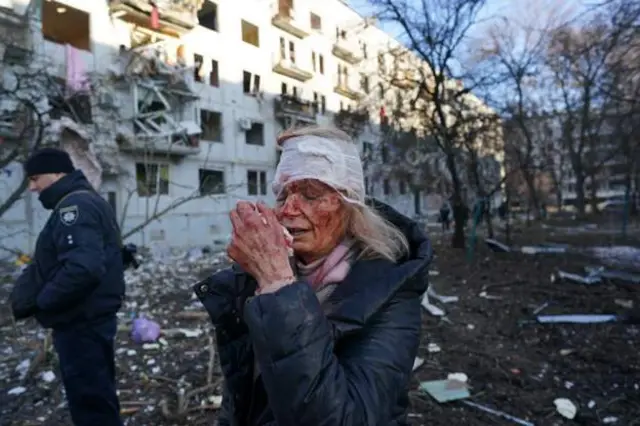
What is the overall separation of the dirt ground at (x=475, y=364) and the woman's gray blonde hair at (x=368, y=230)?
304 centimetres

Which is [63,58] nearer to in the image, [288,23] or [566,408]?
[288,23]

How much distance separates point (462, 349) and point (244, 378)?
4.94 m

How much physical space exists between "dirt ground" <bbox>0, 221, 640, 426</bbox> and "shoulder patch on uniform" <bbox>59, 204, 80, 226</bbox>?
1449 millimetres

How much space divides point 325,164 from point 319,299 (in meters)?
0.44

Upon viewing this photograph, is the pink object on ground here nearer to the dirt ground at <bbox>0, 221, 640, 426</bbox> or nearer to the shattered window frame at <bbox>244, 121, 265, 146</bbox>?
the dirt ground at <bbox>0, 221, 640, 426</bbox>

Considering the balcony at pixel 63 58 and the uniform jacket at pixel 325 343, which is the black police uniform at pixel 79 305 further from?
the balcony at pixel 63 58

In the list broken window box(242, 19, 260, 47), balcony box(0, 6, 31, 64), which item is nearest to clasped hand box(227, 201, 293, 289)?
balcony box(0, 6, 31, 64)

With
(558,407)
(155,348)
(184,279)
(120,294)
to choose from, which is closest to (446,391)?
(558,407)

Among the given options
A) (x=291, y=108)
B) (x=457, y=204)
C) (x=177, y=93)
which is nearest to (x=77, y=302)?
(x=457, y=204)

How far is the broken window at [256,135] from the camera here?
27203 millimetres

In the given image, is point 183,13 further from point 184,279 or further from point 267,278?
point 267,278

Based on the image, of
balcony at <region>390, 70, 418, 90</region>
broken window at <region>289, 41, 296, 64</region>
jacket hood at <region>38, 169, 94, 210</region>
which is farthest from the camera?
broken window at <region>289, 41, 296, 64</region>

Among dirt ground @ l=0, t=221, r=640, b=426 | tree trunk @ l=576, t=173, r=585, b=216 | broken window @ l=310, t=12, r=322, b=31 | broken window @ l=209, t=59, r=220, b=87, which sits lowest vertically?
dirt ground @ l=0, t=221, r=640, b=426

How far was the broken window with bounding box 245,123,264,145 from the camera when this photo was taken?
2720cm
